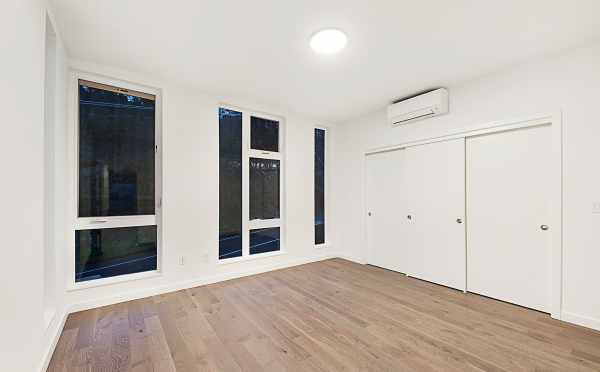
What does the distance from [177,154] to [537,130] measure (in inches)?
171

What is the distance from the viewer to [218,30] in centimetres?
231

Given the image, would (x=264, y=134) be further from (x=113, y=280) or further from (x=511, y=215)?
(x=511, y=215)

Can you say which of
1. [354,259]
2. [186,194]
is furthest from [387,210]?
[186,194]

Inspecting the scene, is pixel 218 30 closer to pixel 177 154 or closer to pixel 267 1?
pixel 267 1

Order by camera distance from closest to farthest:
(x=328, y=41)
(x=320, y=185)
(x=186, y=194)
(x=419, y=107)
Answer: (x=328, y=41) < (x=186, y=194) < (x=419, y=107) < (x=320, y=185)

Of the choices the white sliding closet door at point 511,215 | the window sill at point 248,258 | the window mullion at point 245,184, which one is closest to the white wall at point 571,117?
the white sliding closet door at point 511,215

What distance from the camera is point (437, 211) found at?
3.65m

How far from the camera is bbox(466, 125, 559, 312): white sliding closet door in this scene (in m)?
2.77

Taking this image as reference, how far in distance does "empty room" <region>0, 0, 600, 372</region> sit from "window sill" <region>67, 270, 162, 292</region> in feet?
0.08

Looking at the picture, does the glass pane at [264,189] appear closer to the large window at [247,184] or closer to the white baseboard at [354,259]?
the large window at [247,184]

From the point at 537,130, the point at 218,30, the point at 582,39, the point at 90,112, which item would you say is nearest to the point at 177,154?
the point at 90,112

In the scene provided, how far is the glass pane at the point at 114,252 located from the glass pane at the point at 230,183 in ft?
3.19

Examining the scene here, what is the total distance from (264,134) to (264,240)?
1861mm

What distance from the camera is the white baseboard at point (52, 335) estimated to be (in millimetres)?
1849
